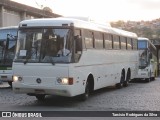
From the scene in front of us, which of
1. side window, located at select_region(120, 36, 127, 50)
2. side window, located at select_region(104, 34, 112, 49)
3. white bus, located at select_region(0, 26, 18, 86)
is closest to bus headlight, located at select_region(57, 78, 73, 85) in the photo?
side window, located at select_region(104, 34, 112, 49)

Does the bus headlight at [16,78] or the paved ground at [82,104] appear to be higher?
the bus headlight at [16,78]

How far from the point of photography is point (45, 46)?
14875 mm

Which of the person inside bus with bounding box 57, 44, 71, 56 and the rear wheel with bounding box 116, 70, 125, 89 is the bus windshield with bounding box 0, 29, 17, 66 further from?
the person inside bus with bounding box 57, 44, 71, 56

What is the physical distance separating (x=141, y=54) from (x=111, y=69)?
37.7ft

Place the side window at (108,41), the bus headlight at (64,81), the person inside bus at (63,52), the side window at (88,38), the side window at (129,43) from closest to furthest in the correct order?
the bus headlight at (64,81)
the person inside bus at (63,52)
the side window at (88,38)
the side window at (108,41)
the side window at (129,43)

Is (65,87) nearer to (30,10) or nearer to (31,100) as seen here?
(31,100)

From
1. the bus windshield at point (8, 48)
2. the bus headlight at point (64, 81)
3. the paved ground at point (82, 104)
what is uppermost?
the bus windshield at point (8, 48)

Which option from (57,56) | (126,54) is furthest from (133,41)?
(57,56)

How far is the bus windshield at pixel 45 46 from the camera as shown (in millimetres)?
14711

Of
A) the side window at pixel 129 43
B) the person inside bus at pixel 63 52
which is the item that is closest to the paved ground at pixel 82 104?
the person inside bus at pixel 63 52

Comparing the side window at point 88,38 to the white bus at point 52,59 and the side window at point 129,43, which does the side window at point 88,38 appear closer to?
the white bus at point 52,59

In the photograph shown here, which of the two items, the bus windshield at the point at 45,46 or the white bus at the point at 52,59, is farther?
the bus windshield at the point at 45,46

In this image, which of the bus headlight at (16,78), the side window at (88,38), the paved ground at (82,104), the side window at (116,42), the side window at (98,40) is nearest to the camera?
the paved ground at (82,104)

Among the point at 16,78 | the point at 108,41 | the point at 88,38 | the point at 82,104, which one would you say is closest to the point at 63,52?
the point at 16,78
